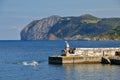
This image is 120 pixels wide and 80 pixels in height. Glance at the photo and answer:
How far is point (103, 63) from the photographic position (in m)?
87.0

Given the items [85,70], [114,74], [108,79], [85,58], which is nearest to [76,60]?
[85,58]

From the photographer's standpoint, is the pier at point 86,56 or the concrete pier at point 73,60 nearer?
the concrete pier at point 73,60

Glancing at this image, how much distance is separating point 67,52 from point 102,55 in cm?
679

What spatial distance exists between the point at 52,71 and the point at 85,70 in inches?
207

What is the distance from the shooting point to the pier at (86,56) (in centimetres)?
8538

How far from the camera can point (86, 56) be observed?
86750 millimetres

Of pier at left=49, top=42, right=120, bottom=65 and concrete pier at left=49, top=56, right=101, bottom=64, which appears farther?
pier at left=49, top=42, right=120, bottom=65

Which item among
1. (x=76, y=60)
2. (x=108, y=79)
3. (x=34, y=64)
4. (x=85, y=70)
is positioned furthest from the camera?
(x=34, y=64)

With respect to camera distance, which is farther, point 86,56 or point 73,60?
point 86,56

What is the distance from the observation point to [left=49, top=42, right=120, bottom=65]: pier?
85.4 metres

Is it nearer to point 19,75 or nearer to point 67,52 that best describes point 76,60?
point 67,52

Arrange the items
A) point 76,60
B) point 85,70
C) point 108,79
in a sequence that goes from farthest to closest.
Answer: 1. point 76,60
2. point 85,70
3. point 108,79

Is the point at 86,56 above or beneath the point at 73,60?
above

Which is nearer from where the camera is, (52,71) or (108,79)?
(108,79)
